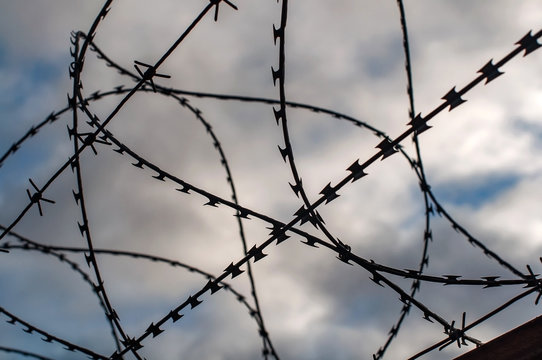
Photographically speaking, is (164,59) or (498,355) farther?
(164,59)

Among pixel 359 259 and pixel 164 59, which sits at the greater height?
pixel 164 59

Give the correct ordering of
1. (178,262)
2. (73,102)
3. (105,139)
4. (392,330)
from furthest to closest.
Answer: (178,262), (392,330), (73,102), (105,139)

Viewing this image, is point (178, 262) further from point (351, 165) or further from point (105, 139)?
point (351, 165)

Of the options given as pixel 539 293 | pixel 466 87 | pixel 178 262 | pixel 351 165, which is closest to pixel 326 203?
pixel 351 165

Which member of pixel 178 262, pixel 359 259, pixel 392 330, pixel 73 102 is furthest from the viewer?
pixel 178 262

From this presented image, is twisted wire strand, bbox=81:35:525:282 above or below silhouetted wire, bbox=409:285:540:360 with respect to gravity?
above

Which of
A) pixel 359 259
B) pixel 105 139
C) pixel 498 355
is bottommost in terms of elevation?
pixel 498 355

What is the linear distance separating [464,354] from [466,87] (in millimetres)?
1283

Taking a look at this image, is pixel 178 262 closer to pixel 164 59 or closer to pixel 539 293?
pixel 164 59

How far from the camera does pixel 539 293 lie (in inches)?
→ 90.3

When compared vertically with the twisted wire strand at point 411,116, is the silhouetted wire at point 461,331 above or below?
below

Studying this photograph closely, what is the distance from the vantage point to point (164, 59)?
2.59m

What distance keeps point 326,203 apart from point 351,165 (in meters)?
0.20

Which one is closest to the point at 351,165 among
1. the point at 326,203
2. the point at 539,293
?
the point at 326,203
